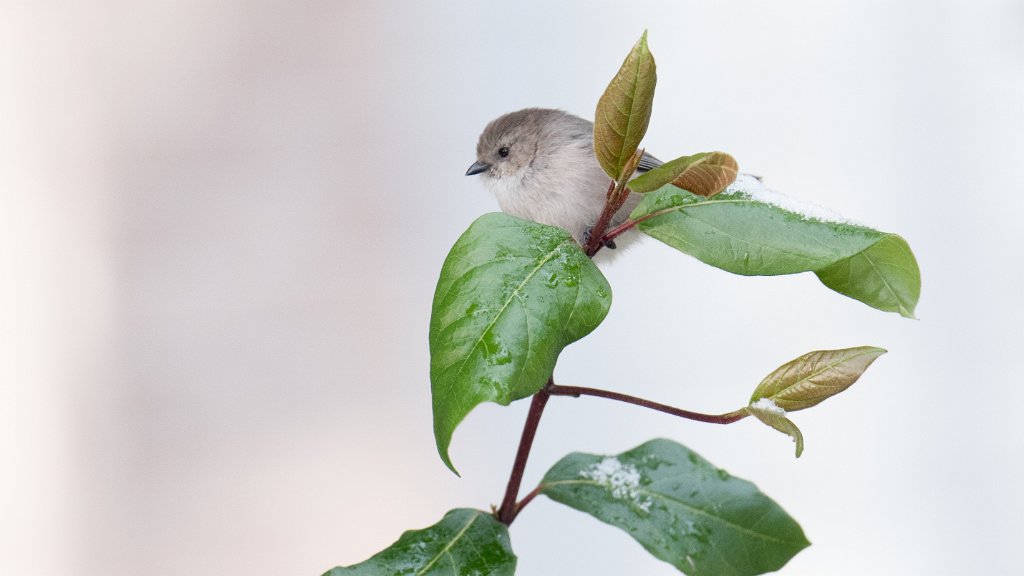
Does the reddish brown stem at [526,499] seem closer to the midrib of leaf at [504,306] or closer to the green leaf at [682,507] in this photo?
the green leaf at [682,507]

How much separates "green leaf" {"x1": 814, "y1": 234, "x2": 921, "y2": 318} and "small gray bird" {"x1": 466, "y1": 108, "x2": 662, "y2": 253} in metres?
0.52

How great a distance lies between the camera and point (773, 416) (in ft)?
2.17

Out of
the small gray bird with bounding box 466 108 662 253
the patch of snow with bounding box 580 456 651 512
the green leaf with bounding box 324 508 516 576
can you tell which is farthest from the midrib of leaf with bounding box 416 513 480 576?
the small gray bird with bounding box 466 108 662 253

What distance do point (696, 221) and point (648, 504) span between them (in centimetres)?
25

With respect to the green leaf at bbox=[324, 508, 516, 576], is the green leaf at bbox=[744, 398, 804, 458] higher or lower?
higher

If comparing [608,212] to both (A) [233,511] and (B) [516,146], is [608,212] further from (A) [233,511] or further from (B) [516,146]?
(A) [233,511]

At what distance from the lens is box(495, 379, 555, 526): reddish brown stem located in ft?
2.34

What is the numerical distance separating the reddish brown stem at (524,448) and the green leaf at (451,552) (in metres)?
0.02

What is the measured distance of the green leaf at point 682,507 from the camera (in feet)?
2.31

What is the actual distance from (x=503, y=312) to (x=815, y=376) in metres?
0.25

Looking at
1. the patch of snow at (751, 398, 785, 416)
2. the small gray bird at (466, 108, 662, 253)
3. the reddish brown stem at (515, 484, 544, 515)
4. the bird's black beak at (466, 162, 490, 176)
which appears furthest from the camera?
the bird's black beak at (466, 162, 490, 176)

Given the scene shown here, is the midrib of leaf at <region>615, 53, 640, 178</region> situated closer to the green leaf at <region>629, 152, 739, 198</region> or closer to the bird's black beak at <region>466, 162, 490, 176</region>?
the green leaf at <region>629, 152, 739, 198</region>

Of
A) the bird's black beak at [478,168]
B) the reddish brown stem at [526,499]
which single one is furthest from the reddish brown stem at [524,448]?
the bird's black beak at [478,168]

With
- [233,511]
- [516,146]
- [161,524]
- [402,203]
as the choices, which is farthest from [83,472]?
[516,146]
